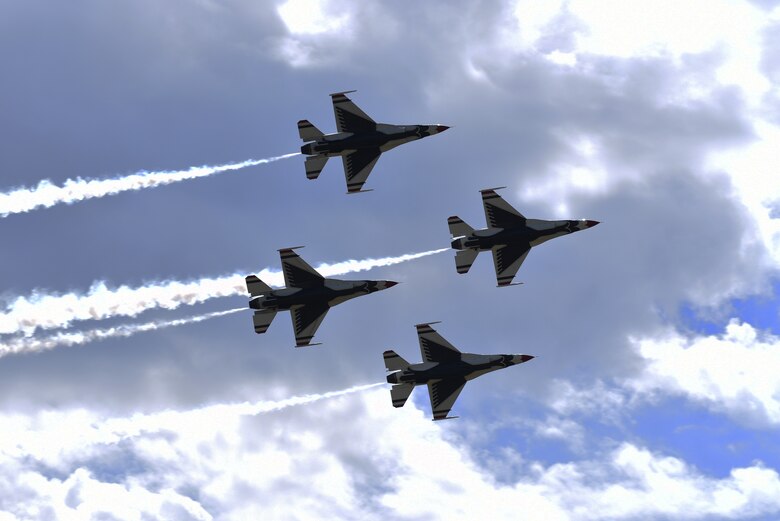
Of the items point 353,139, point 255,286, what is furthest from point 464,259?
point 255,286

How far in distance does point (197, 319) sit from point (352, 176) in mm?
21883

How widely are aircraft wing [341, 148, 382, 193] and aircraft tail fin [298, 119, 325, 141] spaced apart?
416 cm

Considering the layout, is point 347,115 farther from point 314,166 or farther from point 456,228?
point 456,228

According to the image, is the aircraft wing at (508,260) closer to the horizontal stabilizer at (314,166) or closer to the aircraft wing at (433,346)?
the aircraft wing at (433,346)

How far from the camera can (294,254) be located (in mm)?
114250

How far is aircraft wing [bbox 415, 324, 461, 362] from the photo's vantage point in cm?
11925

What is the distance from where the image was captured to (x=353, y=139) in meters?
118

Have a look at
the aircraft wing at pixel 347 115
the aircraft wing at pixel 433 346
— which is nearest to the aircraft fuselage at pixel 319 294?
the aircraft wing at pixel 433 346

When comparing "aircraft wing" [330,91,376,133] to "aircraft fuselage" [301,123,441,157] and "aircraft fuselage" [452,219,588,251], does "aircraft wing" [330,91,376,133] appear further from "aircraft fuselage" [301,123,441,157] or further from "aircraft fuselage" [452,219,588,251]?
"aircraft fuselage" [452,219,588,251]

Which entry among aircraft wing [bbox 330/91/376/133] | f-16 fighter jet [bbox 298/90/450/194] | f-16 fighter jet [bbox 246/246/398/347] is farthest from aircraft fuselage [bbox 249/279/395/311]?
aircraft wing [bbox 330/91/376/133]

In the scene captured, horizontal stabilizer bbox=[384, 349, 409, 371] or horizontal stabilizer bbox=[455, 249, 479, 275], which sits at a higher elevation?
horizontal stabilizer bbox=[455, 249, 479, 275]

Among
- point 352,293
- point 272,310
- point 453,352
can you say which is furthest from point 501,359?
point 272,310

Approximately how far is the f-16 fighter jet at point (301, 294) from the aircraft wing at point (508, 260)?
11.5m

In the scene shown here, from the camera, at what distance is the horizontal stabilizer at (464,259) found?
388 feet
